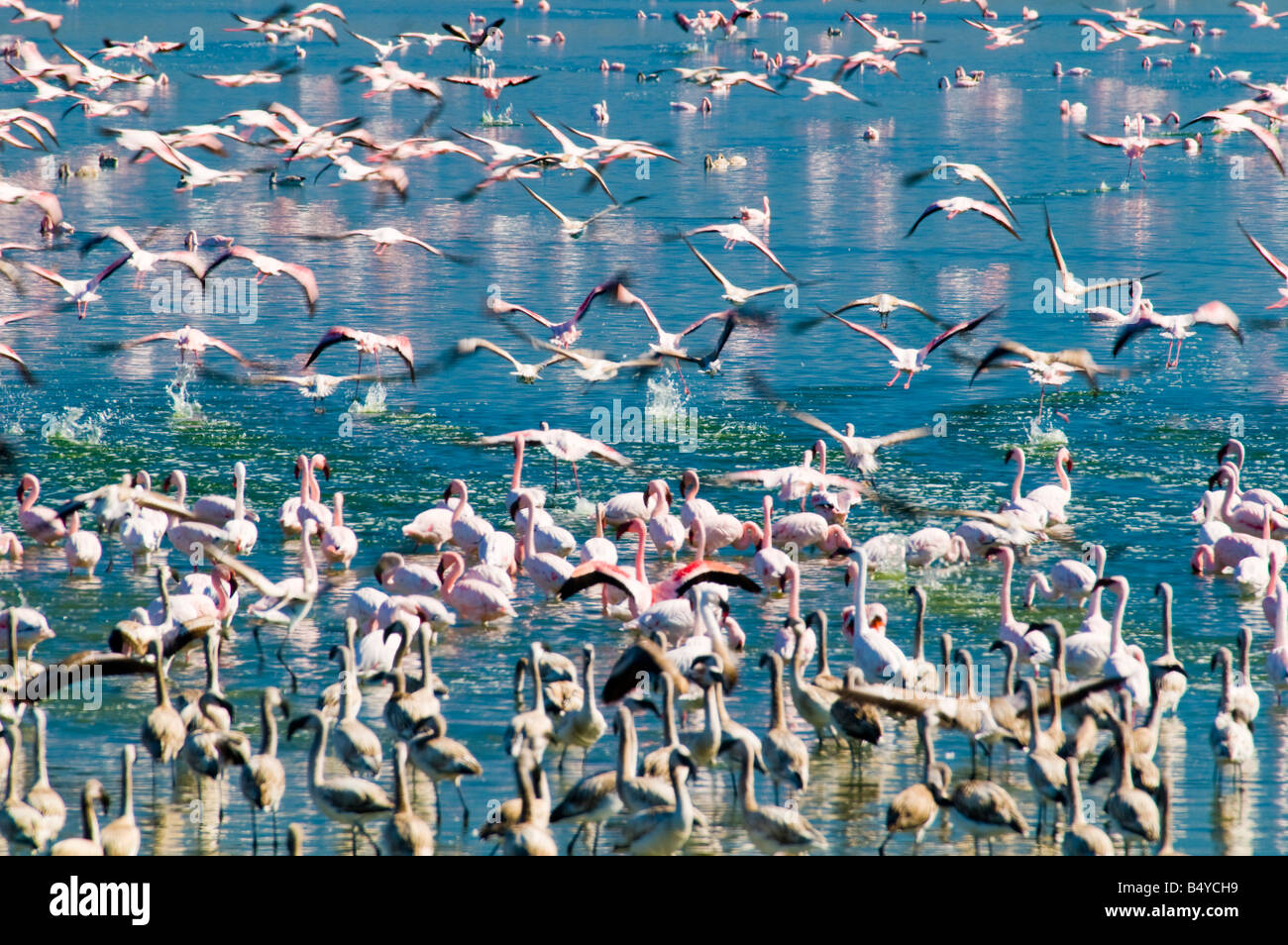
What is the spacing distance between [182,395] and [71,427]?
1.97 metres

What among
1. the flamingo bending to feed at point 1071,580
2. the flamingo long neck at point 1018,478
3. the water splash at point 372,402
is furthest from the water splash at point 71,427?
the flamingo bending to feed at point 1071,580

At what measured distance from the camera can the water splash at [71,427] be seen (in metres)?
23.3

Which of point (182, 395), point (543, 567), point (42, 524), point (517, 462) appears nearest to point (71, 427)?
point (182, 395)

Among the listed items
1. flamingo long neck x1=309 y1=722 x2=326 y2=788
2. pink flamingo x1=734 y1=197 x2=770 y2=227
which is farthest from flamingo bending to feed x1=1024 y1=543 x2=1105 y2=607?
pink flamingo x1=734 y1=197 x2=770 y2=227

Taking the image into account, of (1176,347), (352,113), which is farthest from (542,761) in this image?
(352,113)

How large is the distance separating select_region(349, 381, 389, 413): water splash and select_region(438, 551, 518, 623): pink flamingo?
9.59 meters

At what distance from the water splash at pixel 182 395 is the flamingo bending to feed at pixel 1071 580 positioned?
12788 mm

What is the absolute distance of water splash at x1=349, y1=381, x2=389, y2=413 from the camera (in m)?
25.1

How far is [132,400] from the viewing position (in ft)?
83.6

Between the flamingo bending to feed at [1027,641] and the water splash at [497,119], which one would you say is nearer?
the flamingo bending to feed at [1027,641]

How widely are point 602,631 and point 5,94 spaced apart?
2357 inches

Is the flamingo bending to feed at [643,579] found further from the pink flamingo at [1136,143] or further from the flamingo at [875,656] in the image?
the pink flamingo at [1136,143]

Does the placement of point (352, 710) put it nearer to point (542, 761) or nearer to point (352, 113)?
point (542, 761)
